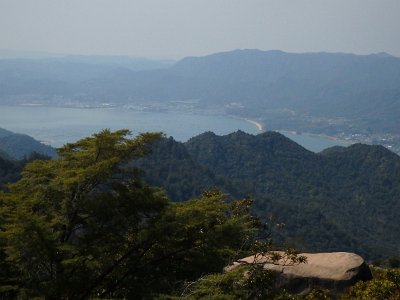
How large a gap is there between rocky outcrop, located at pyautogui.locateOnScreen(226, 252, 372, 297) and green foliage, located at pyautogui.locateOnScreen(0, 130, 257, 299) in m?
1.63

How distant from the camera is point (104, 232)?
775 cm

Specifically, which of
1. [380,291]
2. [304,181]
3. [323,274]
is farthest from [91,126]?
[380,291]

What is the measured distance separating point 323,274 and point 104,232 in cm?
447

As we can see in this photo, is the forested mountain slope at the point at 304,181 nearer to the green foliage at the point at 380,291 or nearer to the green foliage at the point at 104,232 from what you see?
the green foliage at the point at 104,232

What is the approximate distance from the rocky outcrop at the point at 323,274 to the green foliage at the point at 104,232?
1634mm

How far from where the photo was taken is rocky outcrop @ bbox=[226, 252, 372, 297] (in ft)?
30.2

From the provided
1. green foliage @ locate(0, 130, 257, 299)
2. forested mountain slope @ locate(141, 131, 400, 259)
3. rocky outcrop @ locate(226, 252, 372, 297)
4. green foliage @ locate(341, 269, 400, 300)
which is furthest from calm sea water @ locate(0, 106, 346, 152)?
green foliage @ locate(341, 269, 400, 300)

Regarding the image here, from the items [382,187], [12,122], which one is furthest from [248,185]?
[12,122]

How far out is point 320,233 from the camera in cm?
5888

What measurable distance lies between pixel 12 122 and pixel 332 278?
7116 inches

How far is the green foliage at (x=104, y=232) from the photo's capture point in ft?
22.9

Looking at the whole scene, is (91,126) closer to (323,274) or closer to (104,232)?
(323,274)

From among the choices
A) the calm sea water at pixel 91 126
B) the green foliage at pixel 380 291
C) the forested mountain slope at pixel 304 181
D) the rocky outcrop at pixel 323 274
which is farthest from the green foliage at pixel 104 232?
the calm sea water at pixel 91 126

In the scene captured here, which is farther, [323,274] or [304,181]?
[304,181]
